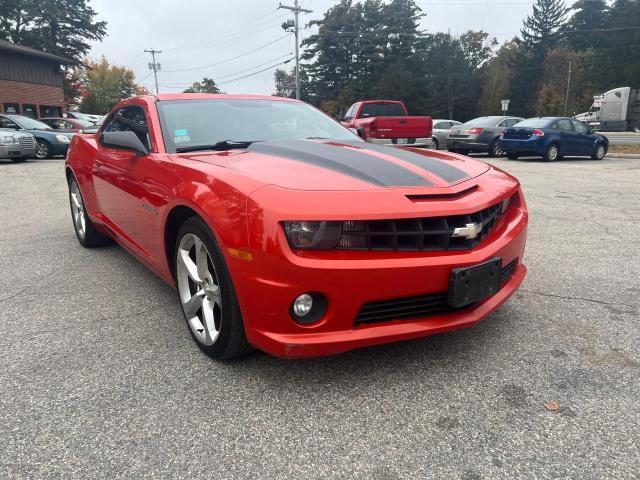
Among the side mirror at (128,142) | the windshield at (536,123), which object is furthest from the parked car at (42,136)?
the windshield at (536,123)

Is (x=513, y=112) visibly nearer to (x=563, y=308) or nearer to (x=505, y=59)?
(x=505, y=59)

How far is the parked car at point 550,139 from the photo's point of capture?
47.2ft

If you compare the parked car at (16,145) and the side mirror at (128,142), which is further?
the parked car at (16,145)

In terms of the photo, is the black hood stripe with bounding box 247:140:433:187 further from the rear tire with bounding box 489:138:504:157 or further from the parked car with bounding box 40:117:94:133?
the parked car with bounding box 40:117:94:133

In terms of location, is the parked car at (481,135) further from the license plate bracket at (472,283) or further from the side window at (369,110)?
the license plate bracket at (472,283)

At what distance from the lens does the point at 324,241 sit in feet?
6.61

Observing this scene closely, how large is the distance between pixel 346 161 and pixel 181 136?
3.91 feet

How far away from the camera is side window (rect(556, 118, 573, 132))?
14.7 m

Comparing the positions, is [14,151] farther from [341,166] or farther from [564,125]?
[564,125]

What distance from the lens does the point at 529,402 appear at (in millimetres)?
2131

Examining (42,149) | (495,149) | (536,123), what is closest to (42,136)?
(42,149)

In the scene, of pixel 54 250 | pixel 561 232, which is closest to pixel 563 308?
pixel 561 232

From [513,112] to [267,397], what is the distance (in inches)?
2607

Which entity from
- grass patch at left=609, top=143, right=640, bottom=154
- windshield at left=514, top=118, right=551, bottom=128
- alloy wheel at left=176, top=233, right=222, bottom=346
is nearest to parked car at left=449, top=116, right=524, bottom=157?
windshield at left=514, top=118, right=551, bottom=128
